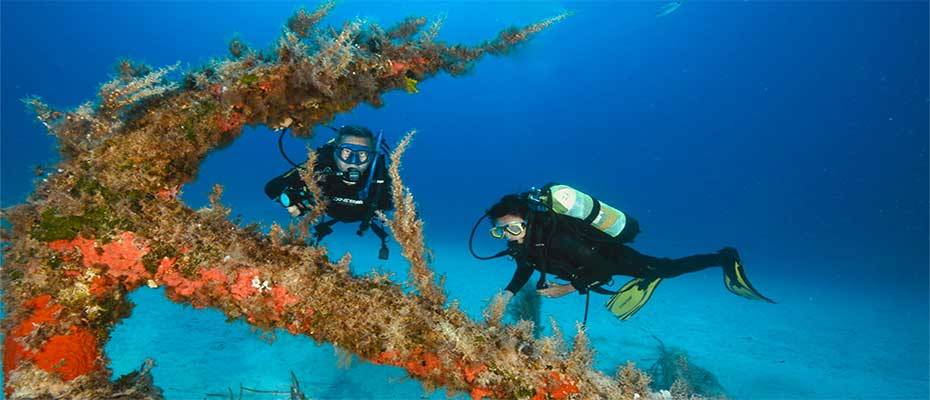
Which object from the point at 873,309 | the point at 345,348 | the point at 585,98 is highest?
the point at 585,98

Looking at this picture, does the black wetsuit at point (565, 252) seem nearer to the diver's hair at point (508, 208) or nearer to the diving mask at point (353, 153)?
the diver's hair at point (508, 208)

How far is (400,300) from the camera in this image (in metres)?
2.80

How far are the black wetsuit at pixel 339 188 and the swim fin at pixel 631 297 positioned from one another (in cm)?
433

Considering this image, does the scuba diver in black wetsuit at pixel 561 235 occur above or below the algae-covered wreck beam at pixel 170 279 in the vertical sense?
above

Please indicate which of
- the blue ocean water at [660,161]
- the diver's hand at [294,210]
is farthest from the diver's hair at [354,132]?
the blue ocean water at [660,161]

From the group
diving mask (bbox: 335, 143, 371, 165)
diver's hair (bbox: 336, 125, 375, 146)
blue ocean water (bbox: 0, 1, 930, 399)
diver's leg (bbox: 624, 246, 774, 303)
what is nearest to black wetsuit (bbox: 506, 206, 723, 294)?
diver's leg (bbox: 624, 246, 774, 303)

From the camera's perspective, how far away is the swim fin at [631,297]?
7250 millimetres

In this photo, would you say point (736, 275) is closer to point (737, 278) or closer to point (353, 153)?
point (737, 278)

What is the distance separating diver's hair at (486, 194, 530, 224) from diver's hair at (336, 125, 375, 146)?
189 cm

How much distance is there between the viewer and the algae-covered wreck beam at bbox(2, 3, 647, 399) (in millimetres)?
2596

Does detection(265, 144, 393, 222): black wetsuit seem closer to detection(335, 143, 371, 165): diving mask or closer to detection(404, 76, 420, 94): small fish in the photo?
detection(335, 143, 371, 165): diving mask

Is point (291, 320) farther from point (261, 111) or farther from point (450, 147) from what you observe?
point (450, 147)

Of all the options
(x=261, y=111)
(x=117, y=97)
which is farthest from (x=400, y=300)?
(x=117, y=97)

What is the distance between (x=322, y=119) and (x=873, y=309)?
24.1 metres
